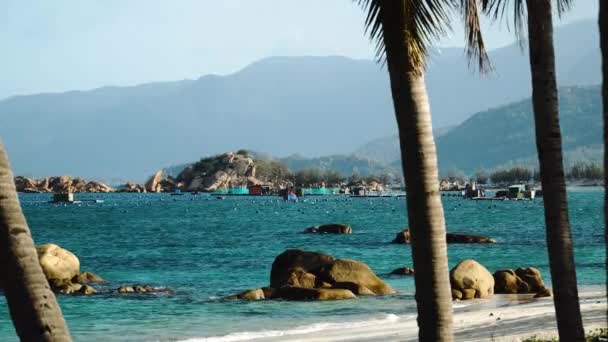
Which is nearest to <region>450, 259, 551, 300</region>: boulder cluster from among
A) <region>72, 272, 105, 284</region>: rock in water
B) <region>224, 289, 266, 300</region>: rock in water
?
<region>224, 289, 266, 300</region>: rock in water

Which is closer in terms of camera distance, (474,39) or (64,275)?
(474,39)

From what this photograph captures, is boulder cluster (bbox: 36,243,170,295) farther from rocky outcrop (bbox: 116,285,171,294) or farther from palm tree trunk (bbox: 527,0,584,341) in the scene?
palm tree trunk (bbox: 527,0,584,341)

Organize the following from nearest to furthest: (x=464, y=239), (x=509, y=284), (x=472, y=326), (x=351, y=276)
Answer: (x=472, y=326) < (x=509, y=284) < (x=351, y=276) < (x=464, y=239)

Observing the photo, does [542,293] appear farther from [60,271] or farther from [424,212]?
[424,212]

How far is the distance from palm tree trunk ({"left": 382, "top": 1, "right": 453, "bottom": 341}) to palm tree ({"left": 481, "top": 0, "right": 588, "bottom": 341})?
2.40m

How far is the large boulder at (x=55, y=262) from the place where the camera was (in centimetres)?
3684

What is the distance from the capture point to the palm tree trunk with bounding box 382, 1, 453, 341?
8.01 metres

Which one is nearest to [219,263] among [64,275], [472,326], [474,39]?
[64,275]

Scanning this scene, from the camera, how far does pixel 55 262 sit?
3734 centimetres

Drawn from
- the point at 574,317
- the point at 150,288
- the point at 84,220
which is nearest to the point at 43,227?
the point at 84,220

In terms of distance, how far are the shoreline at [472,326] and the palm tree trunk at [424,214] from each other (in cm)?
1056

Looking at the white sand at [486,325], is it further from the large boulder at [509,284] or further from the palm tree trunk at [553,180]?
the palm tree trunk at [553,180]

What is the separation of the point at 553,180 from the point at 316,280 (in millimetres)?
21862

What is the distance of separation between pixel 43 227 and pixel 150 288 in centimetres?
7164
